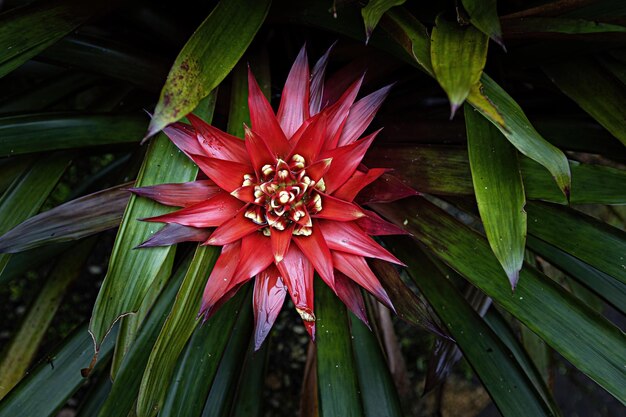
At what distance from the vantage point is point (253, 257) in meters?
0.89

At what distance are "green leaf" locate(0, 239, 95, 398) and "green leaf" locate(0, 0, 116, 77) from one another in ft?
1.94

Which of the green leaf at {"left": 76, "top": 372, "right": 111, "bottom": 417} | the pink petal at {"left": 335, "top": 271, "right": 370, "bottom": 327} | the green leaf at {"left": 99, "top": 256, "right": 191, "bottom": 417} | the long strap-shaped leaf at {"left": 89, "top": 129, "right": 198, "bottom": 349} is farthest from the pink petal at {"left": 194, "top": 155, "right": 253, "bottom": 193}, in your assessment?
the green leaf at {"left": 76, "top": 372, "right": 111, "bottom": 417}

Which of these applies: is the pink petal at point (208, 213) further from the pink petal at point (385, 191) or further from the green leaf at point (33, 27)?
the green leaf at point (33, 27)

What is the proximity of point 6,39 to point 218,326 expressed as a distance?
0.63 m

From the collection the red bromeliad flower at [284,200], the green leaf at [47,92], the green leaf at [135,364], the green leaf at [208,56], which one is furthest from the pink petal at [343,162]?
the green leaf at [47,92]

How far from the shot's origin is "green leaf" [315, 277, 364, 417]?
102cm

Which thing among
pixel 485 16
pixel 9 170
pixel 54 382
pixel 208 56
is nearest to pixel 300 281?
pixel 208 56

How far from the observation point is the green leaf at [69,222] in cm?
94

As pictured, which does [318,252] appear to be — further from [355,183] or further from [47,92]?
[47,92]

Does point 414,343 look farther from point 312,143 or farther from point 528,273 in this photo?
point 312,143

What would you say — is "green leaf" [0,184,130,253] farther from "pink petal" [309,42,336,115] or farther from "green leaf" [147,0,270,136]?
"pink petal" [309,42,336,115]

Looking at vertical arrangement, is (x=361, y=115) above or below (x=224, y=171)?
above

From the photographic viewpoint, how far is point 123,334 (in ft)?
3.33

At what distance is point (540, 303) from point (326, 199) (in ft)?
1.37
